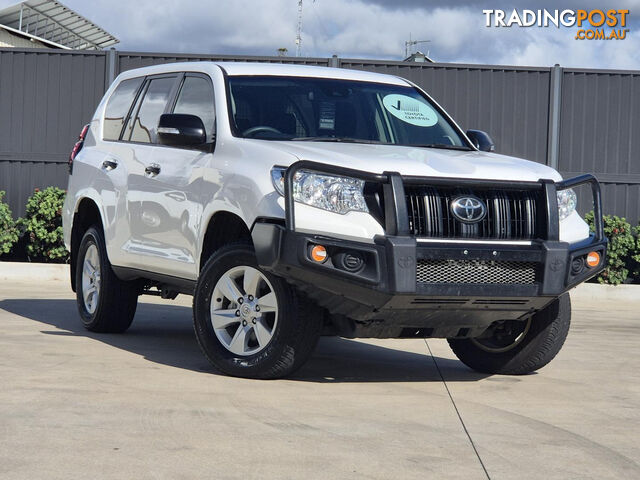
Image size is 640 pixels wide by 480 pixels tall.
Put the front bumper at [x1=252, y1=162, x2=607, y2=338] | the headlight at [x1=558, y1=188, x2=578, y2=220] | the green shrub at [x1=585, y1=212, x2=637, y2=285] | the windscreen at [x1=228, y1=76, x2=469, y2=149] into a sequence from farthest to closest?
the green shrub at [x1=585, y1=212, x2=637, y2=285]
the windscreen at [x1=228, y1=76, x2=469, y2=149]
the headlight at [x1=558, y1=188, x2=578, y2=220]
the front bumper at [x1=252, y1=162, x2=607, y2=338]

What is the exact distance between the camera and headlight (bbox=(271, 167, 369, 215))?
5.92m

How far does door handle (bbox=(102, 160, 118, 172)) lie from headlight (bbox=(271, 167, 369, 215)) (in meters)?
2.64

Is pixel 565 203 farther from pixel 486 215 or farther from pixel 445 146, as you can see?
pixel 445 146

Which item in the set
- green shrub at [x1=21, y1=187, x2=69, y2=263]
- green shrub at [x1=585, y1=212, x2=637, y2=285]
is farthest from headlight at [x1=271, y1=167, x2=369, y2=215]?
green shrub at [x1=21, y1=187, x2=69, y2=263]

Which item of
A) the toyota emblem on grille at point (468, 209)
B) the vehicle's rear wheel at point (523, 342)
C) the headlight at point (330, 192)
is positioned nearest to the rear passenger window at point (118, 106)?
the headlight at point (330, 192)

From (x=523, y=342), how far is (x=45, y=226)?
932cm

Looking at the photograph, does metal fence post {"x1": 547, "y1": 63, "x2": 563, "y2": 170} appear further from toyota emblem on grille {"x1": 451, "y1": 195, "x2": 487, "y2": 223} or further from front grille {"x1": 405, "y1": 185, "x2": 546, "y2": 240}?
toyota emblem on grille {"x1": 451, "y1": 195, "x2": 487, "y2": 223}

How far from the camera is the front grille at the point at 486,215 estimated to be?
595 cm

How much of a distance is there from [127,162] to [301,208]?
8.18 feet

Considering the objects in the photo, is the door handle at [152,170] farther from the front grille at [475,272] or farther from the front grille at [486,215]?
the front grille at [475,272]

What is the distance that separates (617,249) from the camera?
571 inches

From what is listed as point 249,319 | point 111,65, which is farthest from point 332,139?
point 111,65

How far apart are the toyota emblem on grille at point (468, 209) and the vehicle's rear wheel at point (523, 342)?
43.1 inches

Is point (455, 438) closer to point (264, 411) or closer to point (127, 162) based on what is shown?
point (264, 411)
